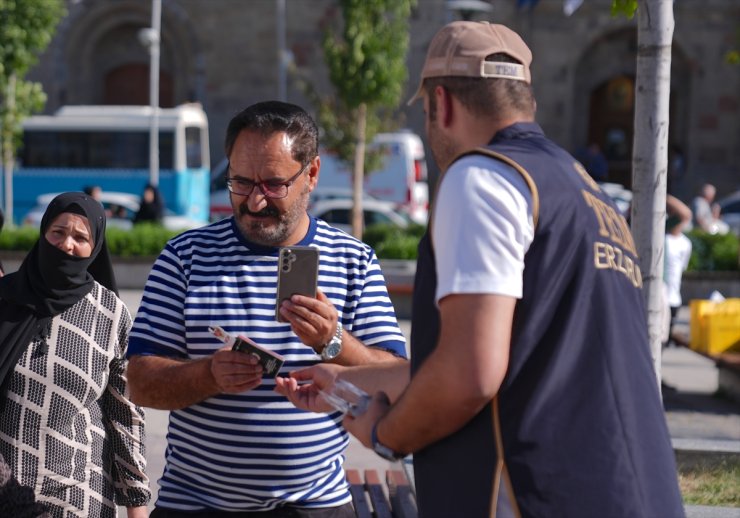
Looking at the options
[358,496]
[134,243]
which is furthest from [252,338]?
[134,243]

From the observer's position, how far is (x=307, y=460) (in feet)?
11.0

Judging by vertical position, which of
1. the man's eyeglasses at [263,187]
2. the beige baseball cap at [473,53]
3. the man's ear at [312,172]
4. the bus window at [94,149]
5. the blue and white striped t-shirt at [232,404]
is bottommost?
the bus window at [94,149]

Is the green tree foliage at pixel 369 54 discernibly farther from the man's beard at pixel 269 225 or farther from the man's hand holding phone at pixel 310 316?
the man's hand holding phone at pixel 310 316

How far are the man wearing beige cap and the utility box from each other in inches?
326

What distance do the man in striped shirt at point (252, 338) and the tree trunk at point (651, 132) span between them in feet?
8.76

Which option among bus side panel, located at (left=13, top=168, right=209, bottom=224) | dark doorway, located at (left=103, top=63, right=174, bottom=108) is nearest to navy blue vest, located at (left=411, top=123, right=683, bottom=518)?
bus side panel, located at (left=13, top=168, right=209, bottom=224)

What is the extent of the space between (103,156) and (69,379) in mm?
26078

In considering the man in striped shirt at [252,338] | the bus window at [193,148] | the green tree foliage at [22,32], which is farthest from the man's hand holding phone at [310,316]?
the bus window at [193,148]

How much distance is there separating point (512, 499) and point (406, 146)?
25.8 metres

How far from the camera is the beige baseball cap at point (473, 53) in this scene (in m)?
2.45

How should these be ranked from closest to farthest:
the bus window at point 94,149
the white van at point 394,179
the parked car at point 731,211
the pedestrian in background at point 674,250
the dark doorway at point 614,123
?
the pedestrian in background at point 674,250
the parked car at point 731,211
the white van at point 394,179
the bus window at point 94,149
the dark doorway at point 614,123

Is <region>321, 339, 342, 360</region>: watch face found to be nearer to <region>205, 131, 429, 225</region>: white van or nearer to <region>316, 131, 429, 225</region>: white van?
<region>205, 131, 429, 225</region>: white van

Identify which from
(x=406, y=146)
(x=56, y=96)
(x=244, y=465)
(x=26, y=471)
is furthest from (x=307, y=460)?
(x=56, y=96)

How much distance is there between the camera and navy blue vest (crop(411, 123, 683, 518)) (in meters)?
2.30
